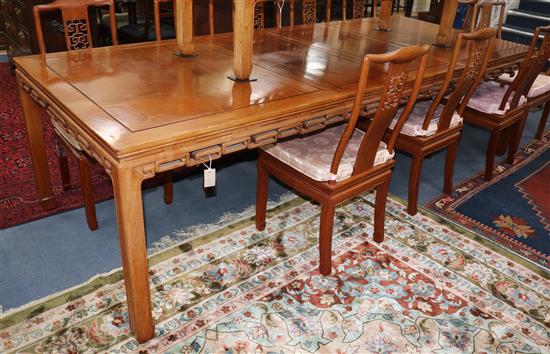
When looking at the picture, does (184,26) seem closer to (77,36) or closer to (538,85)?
(77,36)

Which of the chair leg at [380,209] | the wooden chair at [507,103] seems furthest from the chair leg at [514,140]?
the chair leg at [380,209]

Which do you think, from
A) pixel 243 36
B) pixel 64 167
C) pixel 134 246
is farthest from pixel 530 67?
pixel 64 167

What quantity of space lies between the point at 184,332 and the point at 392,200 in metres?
1.48

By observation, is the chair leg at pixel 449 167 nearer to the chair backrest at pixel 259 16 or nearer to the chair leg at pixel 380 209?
the chair leg at pixel 380 209

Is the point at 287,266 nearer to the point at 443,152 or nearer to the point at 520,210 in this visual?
the point at 520,210

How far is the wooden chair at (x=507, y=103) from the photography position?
2758 millimetres

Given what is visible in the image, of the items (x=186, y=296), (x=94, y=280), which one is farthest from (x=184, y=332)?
(x=94, y=280)

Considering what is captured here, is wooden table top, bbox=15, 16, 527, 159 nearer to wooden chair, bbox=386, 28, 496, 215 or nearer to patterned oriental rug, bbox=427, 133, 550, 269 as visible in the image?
wooden chair, bbox=386, 28, 496, 215

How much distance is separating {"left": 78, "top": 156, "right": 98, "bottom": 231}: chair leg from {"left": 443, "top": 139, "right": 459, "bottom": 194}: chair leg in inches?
75.1

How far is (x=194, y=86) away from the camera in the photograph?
1.89 metres

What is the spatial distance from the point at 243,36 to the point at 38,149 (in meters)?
1.13

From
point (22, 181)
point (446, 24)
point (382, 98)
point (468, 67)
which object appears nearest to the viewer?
point (382, 98)

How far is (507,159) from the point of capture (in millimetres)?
3324

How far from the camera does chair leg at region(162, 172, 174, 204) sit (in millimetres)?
2535
